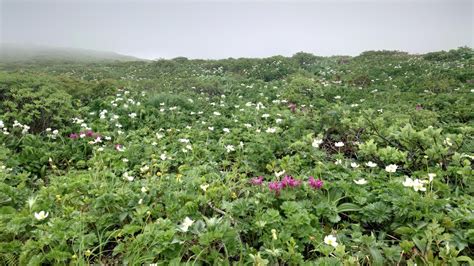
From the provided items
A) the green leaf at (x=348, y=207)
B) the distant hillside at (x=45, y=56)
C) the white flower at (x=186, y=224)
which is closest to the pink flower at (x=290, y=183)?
the green leaf at (x=348, y=207)

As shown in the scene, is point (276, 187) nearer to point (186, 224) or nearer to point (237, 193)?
point (237, 193)

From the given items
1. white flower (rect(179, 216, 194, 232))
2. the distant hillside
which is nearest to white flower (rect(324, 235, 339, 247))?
white flower (rect(179, 216, 194, 232))

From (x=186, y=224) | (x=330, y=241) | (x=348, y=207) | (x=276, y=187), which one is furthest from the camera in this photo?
(x=276, y=187)

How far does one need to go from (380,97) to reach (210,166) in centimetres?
672

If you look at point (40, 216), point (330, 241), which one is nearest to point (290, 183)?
point (330, 241)

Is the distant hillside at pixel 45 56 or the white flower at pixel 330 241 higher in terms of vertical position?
the distant hillside at pixel 45 56

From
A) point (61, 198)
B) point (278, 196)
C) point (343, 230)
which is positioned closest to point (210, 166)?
point (278, 196)

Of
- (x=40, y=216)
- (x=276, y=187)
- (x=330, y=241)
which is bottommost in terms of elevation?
(x=40, y=216)

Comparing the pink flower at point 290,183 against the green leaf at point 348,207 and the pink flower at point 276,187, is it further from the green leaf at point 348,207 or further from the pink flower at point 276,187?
the green leaf at point 348,207

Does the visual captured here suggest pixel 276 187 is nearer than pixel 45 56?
Yes

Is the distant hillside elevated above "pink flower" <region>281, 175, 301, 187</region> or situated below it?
above

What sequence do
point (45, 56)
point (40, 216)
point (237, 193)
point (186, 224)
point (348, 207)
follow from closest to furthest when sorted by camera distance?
point (186, 224) → point (40, 216) → point (348, 207) → point (237, 193) → point (45, 56)

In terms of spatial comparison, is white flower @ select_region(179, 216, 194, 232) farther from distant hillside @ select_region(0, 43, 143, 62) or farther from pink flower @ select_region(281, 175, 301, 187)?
distant hillside @ select_region(0, 43, 143, 62)

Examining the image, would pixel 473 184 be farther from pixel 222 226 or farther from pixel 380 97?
pixel 380 97
